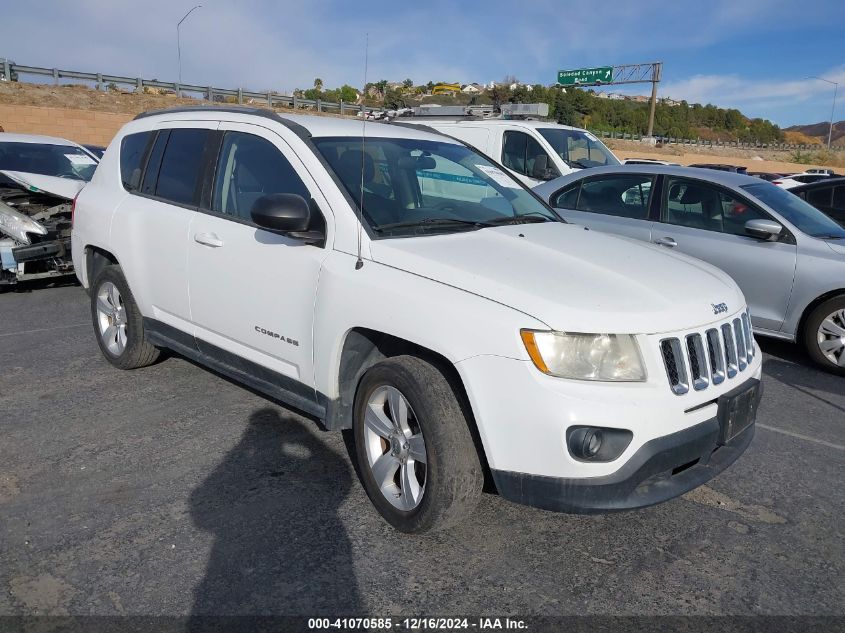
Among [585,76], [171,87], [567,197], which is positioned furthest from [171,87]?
[567,197]

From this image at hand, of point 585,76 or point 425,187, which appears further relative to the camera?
point 585,76

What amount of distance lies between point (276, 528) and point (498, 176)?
2555mm

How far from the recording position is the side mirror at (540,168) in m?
11.1

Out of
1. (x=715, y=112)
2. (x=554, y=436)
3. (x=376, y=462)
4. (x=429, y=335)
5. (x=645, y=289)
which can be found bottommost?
(x=376, y=462)

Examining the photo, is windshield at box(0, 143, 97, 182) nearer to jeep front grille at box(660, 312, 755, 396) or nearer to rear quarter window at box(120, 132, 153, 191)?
rear quarter window at box(120, 132, 153, 191)

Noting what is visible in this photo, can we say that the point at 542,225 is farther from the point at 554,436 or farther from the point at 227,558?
the point at 227,558

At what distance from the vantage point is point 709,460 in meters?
3.05

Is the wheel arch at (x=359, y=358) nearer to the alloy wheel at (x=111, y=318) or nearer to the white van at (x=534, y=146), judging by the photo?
the alloy wheel at (x=111, y=318)

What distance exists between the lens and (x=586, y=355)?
273cm

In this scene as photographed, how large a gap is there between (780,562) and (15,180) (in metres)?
8.13

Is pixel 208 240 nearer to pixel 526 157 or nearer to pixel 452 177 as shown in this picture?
pixel 452 177

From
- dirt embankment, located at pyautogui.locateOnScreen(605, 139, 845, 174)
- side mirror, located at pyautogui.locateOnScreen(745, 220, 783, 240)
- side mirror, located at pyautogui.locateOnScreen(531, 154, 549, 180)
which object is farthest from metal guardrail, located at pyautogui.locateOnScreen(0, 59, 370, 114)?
side mirror, located at pyautogui.locateOnScreen(745, 220, 783, 240)

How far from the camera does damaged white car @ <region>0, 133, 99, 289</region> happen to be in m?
7.45

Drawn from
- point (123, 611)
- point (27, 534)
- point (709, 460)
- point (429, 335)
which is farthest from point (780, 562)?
point (27, 534)
